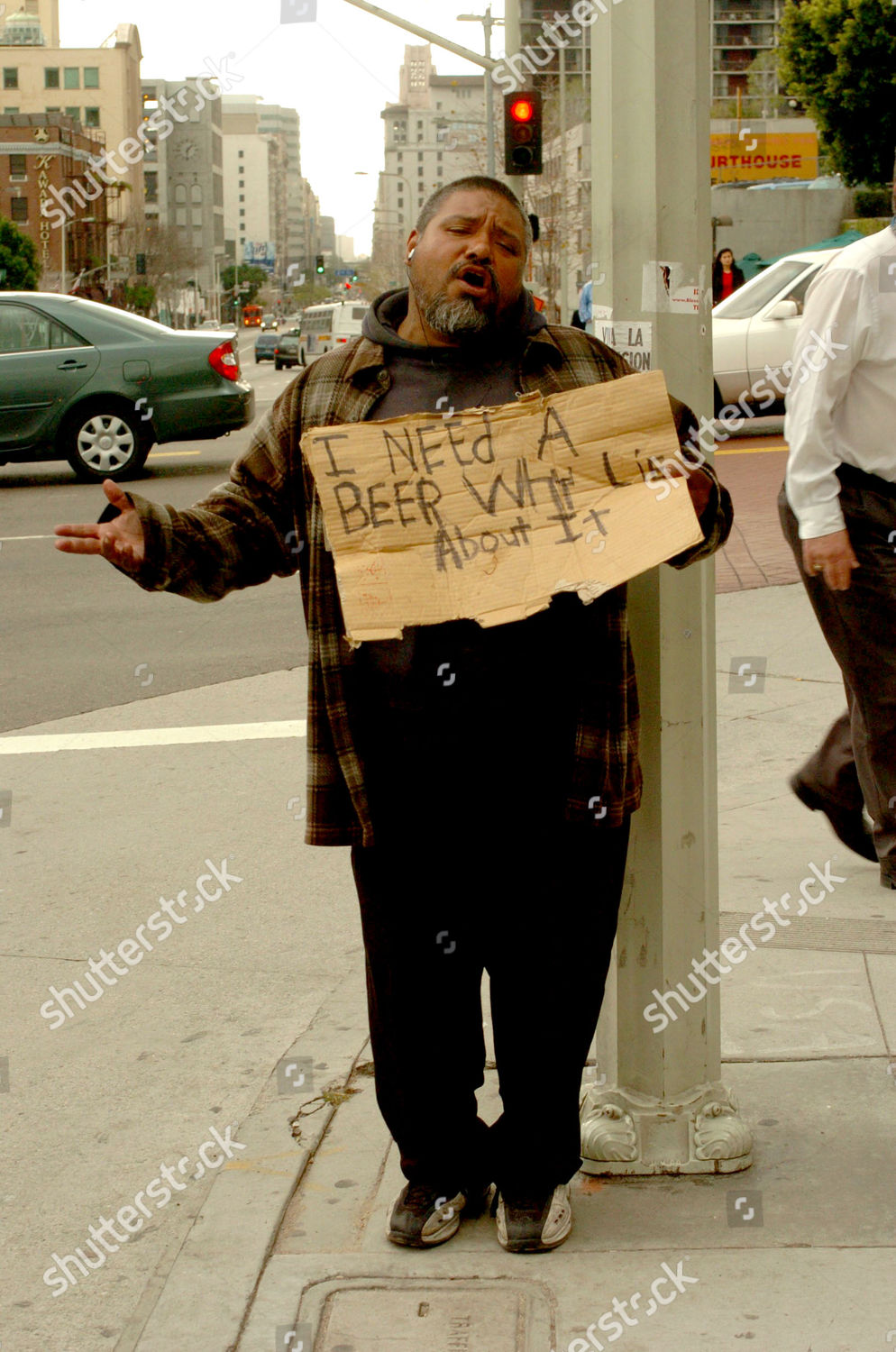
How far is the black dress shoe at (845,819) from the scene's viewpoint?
4430 mm

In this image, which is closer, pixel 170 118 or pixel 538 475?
pixel 538 475

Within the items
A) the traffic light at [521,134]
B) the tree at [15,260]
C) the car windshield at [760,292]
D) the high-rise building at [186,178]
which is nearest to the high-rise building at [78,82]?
the high-rise building at [186,178]

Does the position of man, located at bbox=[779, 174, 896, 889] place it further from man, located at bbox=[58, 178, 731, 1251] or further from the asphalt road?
the asphalt road

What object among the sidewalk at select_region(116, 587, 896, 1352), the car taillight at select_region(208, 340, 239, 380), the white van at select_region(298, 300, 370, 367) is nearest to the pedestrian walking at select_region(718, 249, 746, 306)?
the car taillight at select_region(208, 340, 239, 380)

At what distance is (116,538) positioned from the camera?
2.55 m

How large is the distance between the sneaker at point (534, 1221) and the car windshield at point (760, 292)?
1384 cm

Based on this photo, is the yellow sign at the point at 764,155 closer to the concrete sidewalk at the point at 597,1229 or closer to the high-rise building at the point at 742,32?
the high-rise building at the point at 742,32

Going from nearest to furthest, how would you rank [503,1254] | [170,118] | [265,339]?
[503,1254], [170,118], [265,339]

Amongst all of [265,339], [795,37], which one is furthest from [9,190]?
[795,37]

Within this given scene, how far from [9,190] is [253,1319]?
11027 centimetres

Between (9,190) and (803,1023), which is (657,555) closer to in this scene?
(803,1023)

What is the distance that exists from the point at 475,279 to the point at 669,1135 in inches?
62.8

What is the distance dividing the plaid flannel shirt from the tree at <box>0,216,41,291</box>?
69.7 metres

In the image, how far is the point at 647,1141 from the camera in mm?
2967
